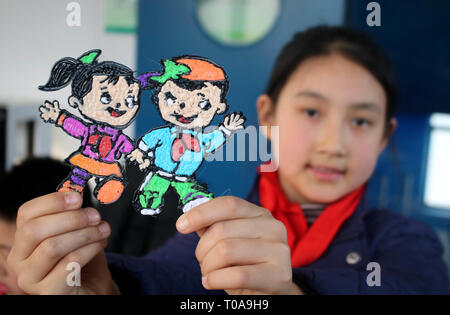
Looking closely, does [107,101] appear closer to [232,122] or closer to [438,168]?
[232,122]

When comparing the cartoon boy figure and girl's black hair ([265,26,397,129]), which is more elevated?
girl's black hair ([265,26,397,129])

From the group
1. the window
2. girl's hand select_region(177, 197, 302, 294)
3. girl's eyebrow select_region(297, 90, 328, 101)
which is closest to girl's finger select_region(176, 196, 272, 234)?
girl's hand select_region(177, 197, 302, 294)

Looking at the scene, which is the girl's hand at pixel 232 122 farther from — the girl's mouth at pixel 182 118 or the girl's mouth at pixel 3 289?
the girl's mouth at pixel 3 289

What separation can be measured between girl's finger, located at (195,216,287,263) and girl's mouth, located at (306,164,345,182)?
16 centimetres

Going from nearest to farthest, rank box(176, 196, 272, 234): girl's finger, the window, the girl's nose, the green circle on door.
Answer: box(176, 196, 272, 234): girl's finger < the girl's nose < the green circle on door < the window

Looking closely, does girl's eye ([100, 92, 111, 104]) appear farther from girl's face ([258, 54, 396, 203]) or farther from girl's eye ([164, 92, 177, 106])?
girl's face ([258, 54, 396, 203])

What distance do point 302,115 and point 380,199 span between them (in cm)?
53

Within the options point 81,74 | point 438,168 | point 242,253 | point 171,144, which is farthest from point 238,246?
point 438,168

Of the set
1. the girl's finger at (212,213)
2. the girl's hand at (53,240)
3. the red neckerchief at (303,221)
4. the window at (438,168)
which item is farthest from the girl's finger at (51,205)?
the window at (438,168)

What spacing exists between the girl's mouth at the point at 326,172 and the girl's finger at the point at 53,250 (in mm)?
279

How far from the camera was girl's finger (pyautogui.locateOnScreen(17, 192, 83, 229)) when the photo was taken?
1.18ft

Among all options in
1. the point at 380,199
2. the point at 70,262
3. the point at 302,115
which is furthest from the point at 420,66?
the point at 70,262

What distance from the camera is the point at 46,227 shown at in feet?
1.18

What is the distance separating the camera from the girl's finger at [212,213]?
1.17 feet
